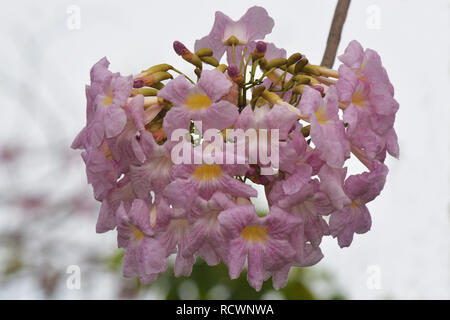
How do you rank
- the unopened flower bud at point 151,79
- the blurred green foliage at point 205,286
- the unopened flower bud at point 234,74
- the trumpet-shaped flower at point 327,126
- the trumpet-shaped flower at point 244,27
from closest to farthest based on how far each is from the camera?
the trumpet-shaped flower at point 327,126, the unopened flower bud at point 234,74, the unopened flower bud at point 151,79, the trumpet-shaped flower at point 244,27, the blurred green foliage at point 205,286

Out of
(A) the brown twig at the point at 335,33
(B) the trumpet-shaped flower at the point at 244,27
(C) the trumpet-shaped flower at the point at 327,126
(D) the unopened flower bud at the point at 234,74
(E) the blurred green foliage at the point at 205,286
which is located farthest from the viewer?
(E) the blurred green foliage at the point at 205,286

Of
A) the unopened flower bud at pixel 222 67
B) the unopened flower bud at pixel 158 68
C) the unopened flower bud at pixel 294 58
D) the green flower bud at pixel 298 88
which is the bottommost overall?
the green flower bud at pixel 298 88

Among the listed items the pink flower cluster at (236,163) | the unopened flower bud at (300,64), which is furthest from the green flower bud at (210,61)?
the unopened flower bud at (300,64)

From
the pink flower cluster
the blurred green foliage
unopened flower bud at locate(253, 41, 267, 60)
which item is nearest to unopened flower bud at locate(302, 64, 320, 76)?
the pink flower cluster

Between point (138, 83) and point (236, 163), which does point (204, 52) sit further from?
point (236, 163)

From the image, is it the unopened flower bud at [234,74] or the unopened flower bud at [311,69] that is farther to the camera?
the unopened flower bud at [311,69]

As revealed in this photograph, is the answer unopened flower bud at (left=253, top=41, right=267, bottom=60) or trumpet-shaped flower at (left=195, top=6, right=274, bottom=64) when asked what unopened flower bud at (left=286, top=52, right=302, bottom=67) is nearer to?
unopened flower bud at (left=253, top=41, right=267, bottom=60)

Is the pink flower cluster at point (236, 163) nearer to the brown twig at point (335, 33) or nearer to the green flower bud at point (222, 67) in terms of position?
the green flower bud at point (222, 67)

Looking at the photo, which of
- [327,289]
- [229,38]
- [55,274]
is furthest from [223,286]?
[229,38]

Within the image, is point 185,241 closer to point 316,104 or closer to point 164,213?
point 164,213

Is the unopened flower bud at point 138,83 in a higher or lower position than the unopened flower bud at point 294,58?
lower
